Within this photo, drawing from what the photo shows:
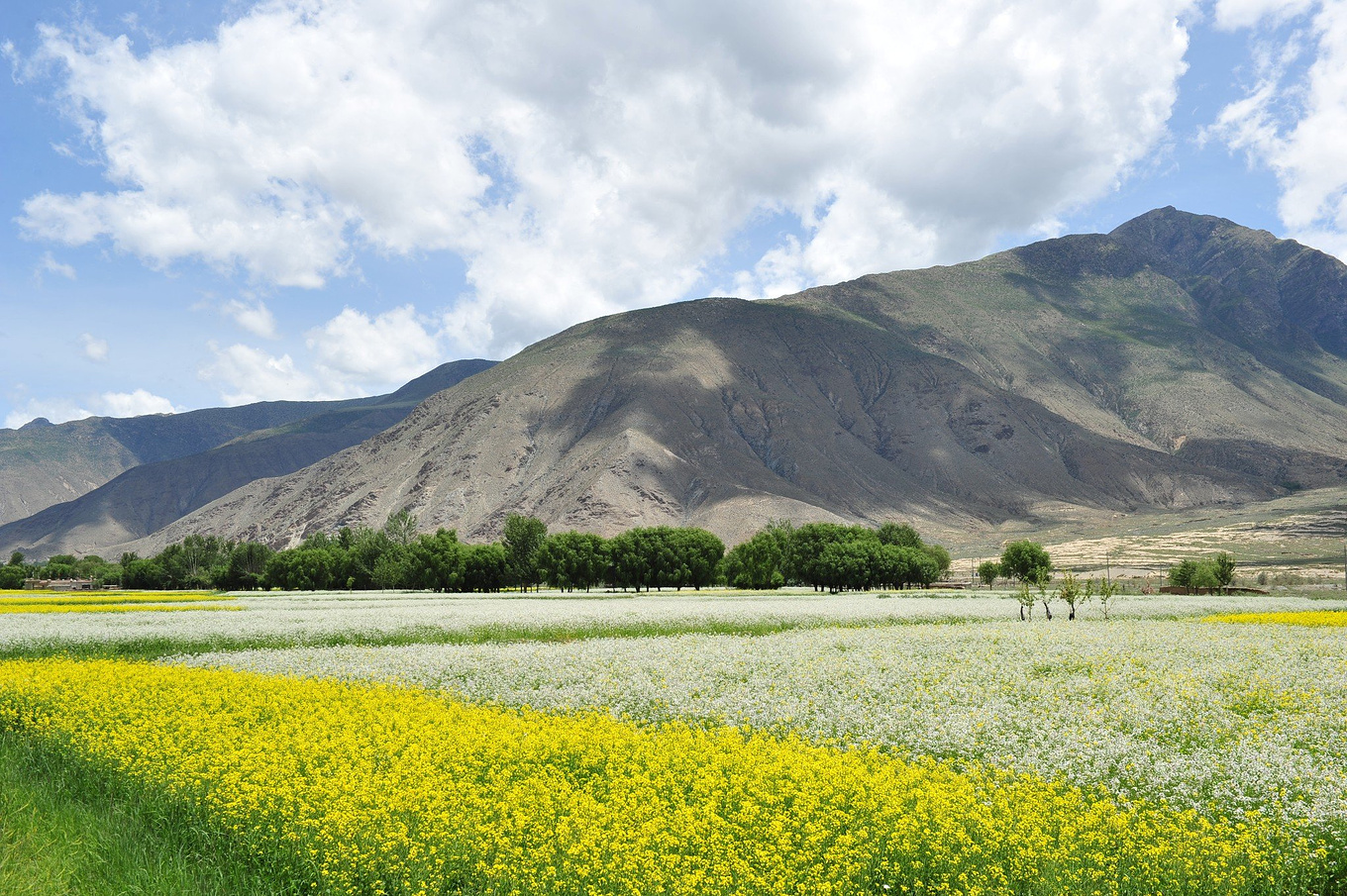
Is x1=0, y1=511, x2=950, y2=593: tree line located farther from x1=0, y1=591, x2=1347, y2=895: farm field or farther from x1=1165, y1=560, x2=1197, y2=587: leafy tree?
x1=0, y1=591, x2=1347, y2=895: farm field

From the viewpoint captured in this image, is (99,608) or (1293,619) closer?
(1293,619)

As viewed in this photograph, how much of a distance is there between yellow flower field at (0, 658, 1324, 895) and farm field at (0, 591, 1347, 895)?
0.04 meters

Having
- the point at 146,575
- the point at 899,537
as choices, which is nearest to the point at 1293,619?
the point at 899,537

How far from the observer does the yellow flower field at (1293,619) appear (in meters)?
37.9

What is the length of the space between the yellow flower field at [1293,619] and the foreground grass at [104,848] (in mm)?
44089

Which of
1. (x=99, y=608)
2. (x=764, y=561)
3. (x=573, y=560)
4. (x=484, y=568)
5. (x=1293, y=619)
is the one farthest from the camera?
(x=484, y=568)

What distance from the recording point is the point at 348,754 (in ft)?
39.2

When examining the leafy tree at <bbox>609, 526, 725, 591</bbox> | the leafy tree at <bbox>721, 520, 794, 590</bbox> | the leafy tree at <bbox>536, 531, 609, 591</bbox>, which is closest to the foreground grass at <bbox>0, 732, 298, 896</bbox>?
the leafy tree at <bbox>609, 526, 725, 591</bbox>

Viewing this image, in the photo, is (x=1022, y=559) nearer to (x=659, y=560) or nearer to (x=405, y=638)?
(x=659, y=560)

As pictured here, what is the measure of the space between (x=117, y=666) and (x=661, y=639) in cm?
1685

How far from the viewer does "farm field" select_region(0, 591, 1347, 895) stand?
8.12m

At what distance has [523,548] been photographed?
112250mm

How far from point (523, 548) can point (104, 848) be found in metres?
103

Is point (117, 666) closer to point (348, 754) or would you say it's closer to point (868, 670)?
point (348, 754)
